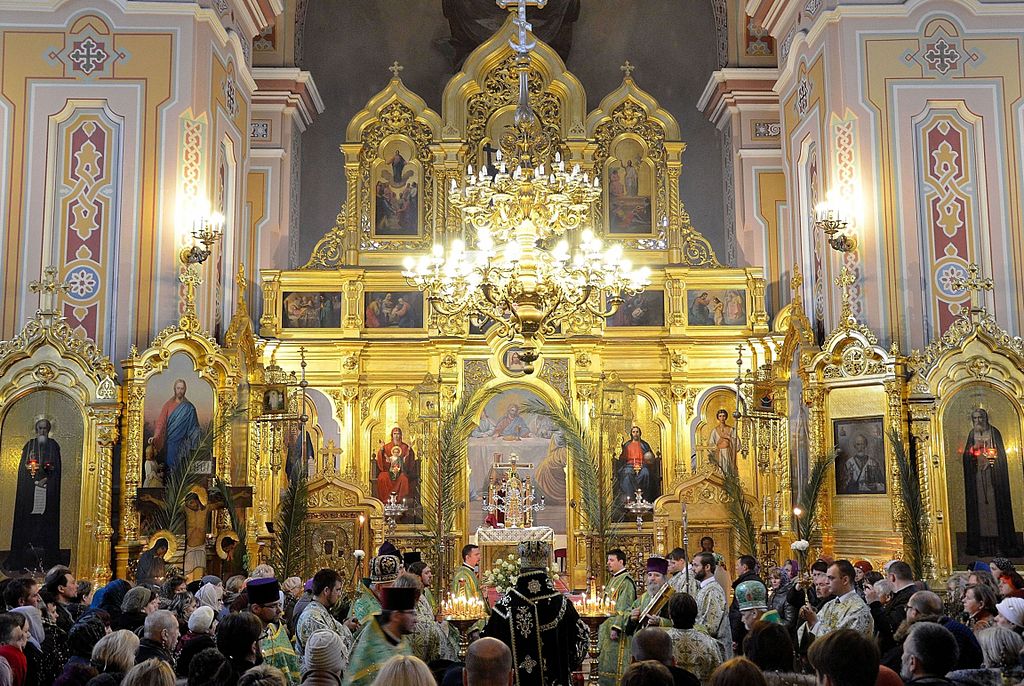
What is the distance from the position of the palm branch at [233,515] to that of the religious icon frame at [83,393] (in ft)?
4.36

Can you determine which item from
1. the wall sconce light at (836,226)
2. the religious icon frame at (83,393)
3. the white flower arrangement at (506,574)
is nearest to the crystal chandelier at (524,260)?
the wall sconce light at (836,226)

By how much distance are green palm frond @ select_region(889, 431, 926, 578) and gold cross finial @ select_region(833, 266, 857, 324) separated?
1654 mm

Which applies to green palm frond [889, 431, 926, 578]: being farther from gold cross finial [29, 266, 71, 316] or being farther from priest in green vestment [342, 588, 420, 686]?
gold cross finial [29, 266, 71, 316]

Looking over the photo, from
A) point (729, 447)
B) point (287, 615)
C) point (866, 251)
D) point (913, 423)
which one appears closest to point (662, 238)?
point (729, 447)

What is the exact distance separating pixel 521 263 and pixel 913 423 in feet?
16.3

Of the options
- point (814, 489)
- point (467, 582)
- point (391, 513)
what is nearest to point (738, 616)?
point (467, 582)

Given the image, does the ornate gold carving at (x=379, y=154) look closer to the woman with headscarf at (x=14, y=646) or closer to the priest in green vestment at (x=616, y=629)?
the priest in green vestment at (x=616, y=629)

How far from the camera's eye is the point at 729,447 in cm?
1914

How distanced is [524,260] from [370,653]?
780 cm

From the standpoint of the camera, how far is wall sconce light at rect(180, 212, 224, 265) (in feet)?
45.4

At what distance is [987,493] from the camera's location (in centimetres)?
1278

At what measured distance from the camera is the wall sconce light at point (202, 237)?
13.8 meters

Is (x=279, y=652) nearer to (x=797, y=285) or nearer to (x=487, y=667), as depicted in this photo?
(x=487, y=667)

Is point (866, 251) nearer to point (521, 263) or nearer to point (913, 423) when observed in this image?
point (913, 423)
